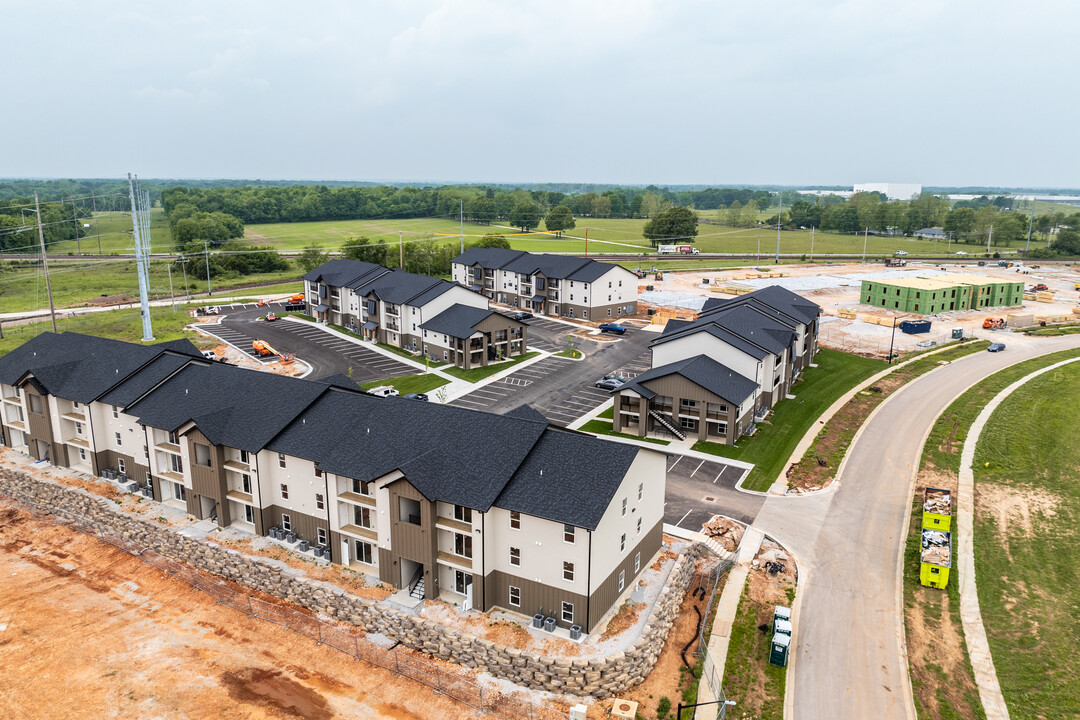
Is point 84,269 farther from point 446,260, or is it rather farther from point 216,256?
point 446,260

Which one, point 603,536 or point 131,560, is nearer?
point 603,536

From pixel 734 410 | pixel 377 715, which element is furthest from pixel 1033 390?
pixel 377 715

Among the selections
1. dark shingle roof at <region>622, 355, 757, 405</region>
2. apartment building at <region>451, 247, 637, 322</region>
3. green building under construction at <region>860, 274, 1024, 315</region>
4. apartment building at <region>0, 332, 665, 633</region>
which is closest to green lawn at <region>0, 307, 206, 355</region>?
apartment building at <region>0, 332, 665, 633</region>

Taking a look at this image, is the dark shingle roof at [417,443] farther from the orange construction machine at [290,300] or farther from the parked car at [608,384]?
the orange construction machine at [290,300]

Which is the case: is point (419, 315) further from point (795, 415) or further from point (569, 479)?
point (569, 479)

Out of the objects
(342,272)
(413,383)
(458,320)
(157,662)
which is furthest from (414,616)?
(342,272)

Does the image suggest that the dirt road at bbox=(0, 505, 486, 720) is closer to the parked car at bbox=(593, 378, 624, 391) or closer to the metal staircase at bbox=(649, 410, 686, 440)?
the metal staircase at bbox=(649, 410, 686, 440)
